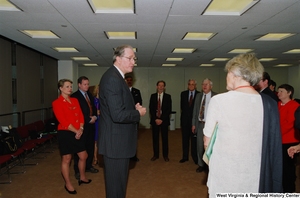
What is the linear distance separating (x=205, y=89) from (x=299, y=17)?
1937mm

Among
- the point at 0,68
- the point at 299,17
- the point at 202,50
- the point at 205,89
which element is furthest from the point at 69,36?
the point at 299,17

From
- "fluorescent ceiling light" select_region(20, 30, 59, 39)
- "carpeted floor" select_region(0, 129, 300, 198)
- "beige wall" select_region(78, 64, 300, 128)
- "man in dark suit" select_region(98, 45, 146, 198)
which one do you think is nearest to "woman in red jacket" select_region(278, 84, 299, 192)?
"carpeted floor" select_region(0, 129, 300, 198)

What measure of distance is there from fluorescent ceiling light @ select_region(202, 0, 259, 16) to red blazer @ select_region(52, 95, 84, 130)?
2522mm

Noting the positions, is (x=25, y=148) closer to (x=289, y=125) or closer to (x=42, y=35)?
(x=42, y=35)

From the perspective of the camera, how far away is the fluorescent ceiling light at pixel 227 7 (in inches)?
137

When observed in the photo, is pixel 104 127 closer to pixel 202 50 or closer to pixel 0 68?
pixel 0 68

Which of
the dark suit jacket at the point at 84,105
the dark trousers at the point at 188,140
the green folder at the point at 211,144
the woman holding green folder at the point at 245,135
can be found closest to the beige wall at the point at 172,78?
the dark trousers at the point at 188,140

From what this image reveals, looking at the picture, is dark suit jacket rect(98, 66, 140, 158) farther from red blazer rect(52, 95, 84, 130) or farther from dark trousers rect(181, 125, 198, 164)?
dark trousers rect(181, 125, 198, 164)

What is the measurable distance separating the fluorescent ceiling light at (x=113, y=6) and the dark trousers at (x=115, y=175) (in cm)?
246

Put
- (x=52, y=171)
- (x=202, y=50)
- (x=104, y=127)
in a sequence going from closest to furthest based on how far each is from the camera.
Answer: (x=104, y=127) < (x=52, y=171) < (x=202, y=50)

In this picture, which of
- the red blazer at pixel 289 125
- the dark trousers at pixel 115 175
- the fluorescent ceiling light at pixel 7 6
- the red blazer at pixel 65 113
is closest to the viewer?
the dark trousers at pixel 115 175

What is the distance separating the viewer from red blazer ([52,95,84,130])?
125 inches

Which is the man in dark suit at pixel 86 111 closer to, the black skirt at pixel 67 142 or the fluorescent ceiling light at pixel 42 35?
the black skirt at pixel 67 142

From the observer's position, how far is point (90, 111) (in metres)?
4.06
